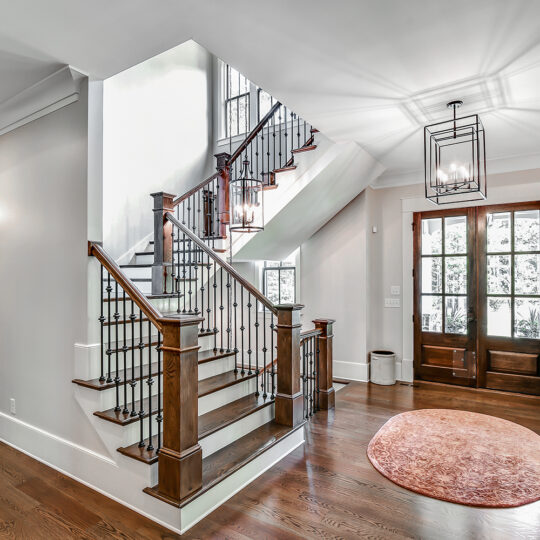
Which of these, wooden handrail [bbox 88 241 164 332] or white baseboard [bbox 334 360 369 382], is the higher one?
wooden handrail [bbox 88 241 164 332]

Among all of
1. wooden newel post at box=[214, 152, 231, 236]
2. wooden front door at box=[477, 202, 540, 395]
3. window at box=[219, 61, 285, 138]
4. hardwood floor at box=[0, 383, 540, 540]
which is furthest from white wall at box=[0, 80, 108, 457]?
wooden front door at box=[477, 202, 540, 395]

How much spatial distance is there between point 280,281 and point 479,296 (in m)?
2.82

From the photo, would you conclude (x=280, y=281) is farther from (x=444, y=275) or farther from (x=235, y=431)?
(x=235, y=431)

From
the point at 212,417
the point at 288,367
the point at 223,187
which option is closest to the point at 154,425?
the point at 212,417

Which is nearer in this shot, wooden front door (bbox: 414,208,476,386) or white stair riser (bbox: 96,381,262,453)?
white stair riser (bbox: 96,381,262,453)

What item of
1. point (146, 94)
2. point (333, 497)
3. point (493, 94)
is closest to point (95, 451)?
point (333, 497)

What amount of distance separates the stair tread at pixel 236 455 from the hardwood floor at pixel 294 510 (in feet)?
0.56

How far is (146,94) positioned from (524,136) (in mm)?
4675

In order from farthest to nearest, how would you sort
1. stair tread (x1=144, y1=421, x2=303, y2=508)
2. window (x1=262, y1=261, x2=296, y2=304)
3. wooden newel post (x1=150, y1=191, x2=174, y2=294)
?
window (x1=262, y1=261, x2=296, y2=304), wooden newel post (x1=150, y1=191, x2=174, y2=294), stair tread (x1=144, y1=421, x2=303, y2=508)

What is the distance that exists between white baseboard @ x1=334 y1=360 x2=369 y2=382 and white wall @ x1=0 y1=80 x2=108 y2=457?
3.49 metres

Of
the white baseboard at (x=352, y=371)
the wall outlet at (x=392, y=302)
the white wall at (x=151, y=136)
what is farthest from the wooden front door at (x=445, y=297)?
the white wall at (x=151, y=136)

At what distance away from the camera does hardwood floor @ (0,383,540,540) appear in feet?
6.91

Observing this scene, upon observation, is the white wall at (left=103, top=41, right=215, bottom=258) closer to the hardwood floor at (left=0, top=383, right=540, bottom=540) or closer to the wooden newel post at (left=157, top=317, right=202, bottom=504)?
the hardwood floor at (left=0, top=383, right=540, bottom=540)

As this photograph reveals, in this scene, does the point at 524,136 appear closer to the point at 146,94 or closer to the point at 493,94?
the point at 493,94
